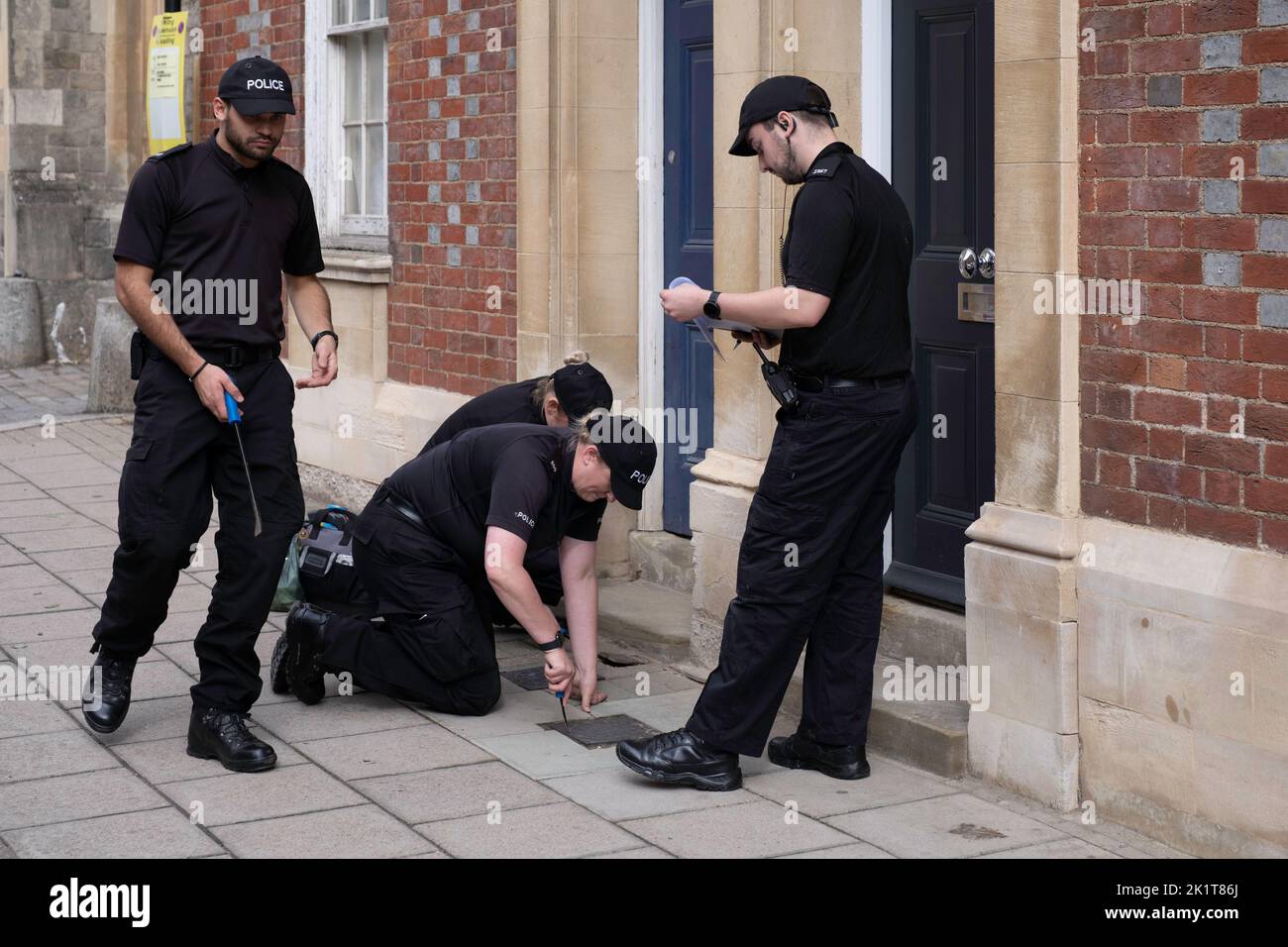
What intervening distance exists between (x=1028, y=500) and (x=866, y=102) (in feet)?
5.85

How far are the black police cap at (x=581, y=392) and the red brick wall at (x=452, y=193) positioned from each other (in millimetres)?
1762

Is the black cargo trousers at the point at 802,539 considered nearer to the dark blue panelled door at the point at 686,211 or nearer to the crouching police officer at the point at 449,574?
the crouching police officer at the point at 449,574

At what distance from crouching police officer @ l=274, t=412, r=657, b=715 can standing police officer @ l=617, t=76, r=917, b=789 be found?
65 cm

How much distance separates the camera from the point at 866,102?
6.14 metres

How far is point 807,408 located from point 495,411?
2.02 metres

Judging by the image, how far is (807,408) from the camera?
5133 mm

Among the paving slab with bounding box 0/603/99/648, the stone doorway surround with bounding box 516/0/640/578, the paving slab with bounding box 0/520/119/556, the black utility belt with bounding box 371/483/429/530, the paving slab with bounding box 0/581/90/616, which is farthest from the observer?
the paving slab with bounding box 0/520/119/556

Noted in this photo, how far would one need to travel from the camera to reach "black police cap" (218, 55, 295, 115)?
5355 millimetres

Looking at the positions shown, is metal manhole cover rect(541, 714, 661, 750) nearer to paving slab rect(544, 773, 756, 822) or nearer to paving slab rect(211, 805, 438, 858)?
paving slab rect(544, 773, 756, 822)

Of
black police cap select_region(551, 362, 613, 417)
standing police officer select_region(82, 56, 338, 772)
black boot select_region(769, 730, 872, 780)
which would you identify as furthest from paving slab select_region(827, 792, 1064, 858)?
black police cap select_region(551, 362, 613, 417)

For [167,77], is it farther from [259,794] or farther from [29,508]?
[259,794]

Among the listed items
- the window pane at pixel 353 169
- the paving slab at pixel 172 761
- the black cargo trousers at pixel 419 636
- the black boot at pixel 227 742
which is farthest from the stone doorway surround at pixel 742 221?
the window pane at pixel 353 169

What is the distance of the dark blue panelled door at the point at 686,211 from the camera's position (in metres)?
7.41

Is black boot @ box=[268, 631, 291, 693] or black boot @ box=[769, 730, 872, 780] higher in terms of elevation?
black boot @ box=[268, 631, 291, 693]
